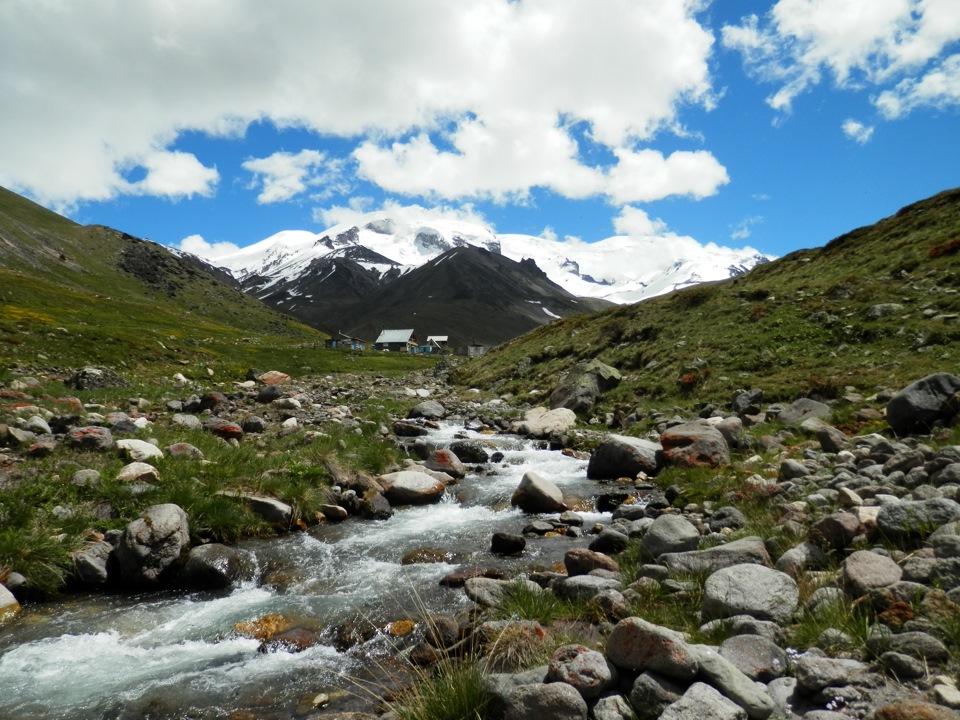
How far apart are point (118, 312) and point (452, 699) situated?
9560cm

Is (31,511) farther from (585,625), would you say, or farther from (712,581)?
(712,581)

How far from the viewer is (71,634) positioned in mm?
7223

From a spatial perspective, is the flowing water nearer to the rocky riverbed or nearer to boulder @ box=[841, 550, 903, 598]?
the rocky riverbed

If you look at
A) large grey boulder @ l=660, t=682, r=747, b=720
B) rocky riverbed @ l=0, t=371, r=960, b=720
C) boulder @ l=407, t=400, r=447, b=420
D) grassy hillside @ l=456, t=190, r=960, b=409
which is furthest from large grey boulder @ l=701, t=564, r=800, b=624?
boulder @ l=407, t=400, r=447, b=420

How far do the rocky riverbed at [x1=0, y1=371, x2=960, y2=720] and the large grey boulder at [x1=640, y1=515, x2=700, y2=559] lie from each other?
54mm

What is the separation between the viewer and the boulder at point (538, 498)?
13.2m

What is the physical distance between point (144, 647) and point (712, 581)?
275 inches

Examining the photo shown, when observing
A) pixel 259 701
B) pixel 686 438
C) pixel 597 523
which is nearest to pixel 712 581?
pixel 259 701

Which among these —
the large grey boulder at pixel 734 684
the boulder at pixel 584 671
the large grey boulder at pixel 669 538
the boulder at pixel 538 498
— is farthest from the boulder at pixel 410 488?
the large grey boulder at pixel 734 684

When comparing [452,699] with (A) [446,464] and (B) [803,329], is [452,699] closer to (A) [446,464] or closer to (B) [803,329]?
(A) [446,464]

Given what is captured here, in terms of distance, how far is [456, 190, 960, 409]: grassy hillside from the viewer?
69.8 ft

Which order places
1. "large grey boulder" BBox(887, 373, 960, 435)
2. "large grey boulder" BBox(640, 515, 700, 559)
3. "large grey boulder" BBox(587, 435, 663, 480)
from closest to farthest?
1. "large grey boulder" BBox(640, 515, 700, 559)
2. "large grey boulder" BBox(887, 373, 960, 435)
3. "large grey boulder" BBox(587, 435, 663, 480)

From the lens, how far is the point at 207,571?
8.74 m

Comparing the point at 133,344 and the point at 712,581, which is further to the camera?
the point at 133,344
